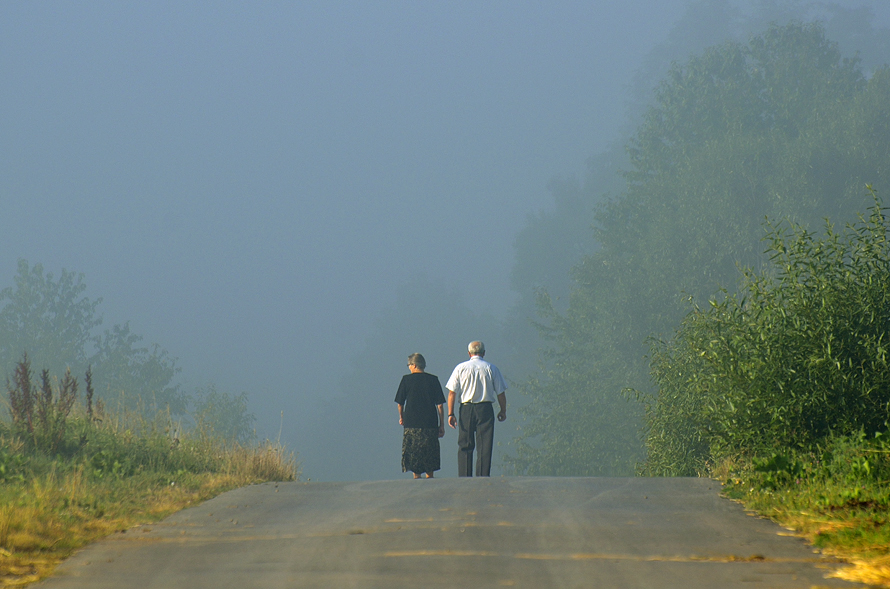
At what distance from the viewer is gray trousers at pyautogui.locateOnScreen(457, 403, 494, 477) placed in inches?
483

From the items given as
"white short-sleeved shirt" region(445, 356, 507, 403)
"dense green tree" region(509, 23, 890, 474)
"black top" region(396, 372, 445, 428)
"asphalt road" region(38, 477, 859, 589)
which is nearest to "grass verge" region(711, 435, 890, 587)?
"asphalt road" region(38, 477, 859, 589)

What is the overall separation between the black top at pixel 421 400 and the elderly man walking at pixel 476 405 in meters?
0.25

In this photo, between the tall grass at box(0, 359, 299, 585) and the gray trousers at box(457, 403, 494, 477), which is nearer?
the tall grass at box(0, 359, 299, 585)

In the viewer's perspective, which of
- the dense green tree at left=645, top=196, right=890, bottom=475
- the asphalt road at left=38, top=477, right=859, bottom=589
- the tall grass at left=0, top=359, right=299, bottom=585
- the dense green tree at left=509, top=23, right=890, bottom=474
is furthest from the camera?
the dense green tree at left=509, top=23, right=890, bottom=474

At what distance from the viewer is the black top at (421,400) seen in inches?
476

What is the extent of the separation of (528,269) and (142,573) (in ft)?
254

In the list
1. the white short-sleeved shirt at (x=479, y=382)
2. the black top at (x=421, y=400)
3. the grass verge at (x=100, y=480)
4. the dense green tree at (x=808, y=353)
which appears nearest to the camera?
the grass verge at (x=100, y=480)

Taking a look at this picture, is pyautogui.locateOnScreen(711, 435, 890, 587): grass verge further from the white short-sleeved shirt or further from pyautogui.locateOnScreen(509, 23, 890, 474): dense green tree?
pyautogui.locateOnScreen(509, 23, 890, 474): dense green tree

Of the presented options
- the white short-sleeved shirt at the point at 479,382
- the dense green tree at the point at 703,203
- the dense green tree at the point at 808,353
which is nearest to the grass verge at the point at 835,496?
the dense green tree at the point at 808,353

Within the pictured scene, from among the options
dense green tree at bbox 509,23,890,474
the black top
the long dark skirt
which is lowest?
the long dark skirt

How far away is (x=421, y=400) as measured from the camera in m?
12.1

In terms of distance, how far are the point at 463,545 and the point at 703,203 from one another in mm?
33590

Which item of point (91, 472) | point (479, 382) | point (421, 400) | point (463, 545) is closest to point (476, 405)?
point (479, 382)

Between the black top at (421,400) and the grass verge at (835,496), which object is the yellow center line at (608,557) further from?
the black top at (421,400)
